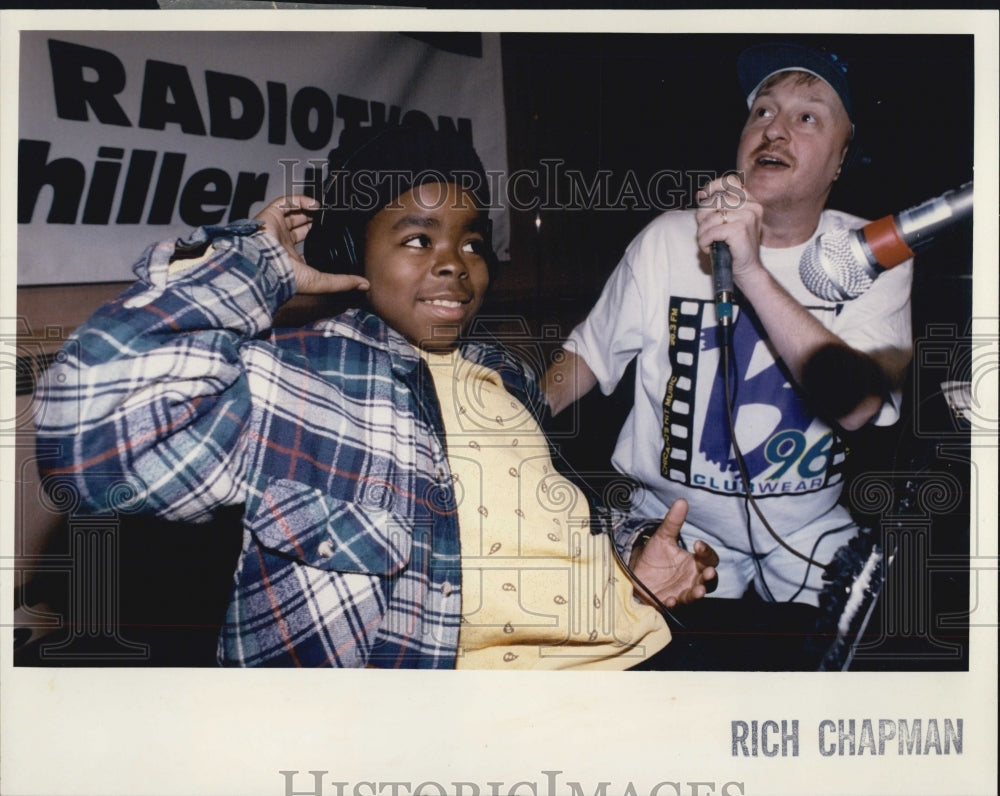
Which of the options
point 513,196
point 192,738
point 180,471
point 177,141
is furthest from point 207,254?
point 192,738

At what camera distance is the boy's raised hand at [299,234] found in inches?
81.7

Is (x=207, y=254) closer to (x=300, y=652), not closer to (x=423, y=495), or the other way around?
(x=423, y=495)

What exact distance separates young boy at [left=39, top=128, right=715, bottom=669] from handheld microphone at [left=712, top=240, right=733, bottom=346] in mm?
391

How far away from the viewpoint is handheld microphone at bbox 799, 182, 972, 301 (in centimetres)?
Answer: 211

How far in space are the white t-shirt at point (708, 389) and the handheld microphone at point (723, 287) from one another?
2 cm

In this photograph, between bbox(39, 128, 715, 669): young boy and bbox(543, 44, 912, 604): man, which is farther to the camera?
bbox(543, 44, 912, 604): man

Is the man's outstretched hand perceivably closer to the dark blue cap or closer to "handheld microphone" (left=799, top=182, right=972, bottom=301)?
"handheld microphone" (left=799, top=182, right=972, bottom=301)

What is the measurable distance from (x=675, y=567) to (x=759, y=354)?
0.50m

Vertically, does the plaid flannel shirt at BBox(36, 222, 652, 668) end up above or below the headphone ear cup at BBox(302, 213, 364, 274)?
below

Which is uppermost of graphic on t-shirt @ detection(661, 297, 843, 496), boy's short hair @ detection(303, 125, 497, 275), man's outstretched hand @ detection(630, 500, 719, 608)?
boy's short hair @ detection(303, 125, 497, 275)

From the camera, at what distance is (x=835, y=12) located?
84.0 inches

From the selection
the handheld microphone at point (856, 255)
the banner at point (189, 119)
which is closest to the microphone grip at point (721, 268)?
the handheld microphone at point (856, 255)

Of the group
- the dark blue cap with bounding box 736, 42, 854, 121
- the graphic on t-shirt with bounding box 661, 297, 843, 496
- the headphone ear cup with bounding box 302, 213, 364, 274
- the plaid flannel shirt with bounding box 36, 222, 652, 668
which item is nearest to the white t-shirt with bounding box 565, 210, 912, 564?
the graphic on t-shirt with bounding box 661, 297, 843, 496

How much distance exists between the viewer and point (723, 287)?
2.10 meters
